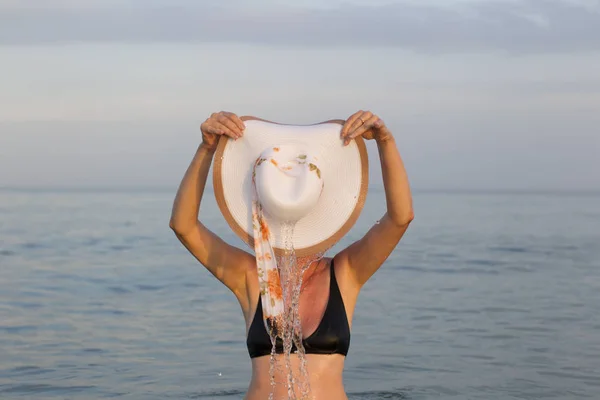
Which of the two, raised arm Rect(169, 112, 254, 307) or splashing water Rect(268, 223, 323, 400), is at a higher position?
raised arm Rect(169, 112, 254, 307)

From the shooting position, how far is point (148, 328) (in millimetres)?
10422

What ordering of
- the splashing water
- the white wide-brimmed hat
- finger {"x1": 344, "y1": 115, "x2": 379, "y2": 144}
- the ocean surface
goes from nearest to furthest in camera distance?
finger {"x1": 344, "y1": 115, "x2": 379, "y2": 144} < the white wide-brimmed hat < the splashing water < the ocean surface

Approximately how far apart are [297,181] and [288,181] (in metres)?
0.04

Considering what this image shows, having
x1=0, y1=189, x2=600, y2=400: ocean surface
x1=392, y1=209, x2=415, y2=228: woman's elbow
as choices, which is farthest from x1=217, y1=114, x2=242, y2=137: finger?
x1=0, y1=189, x2=600, y2=400: ocean surface

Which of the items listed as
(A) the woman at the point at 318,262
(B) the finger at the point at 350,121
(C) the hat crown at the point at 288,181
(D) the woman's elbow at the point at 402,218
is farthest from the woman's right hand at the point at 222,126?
(D) the woman's elbow at the point at 402,218

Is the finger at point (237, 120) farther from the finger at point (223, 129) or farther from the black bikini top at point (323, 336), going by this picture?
the black bikini top at point (323, 336)

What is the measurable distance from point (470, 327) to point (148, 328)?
3.51 metres

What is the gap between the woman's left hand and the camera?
13.1 feet

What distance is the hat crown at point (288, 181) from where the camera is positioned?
4062 millimetres

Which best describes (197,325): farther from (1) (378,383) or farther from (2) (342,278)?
(2) (342,278)

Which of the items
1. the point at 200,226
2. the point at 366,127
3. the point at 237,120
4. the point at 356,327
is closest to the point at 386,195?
the point at 366,127

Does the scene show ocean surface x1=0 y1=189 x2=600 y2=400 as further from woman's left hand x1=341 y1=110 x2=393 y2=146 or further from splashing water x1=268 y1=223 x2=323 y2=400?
woman's left hand x1=341 y1=110 x2=393 y2=146

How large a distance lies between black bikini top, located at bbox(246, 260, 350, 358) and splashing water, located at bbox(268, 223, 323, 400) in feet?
0.10

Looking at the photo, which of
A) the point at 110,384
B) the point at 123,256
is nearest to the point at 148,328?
the point at 110,384
